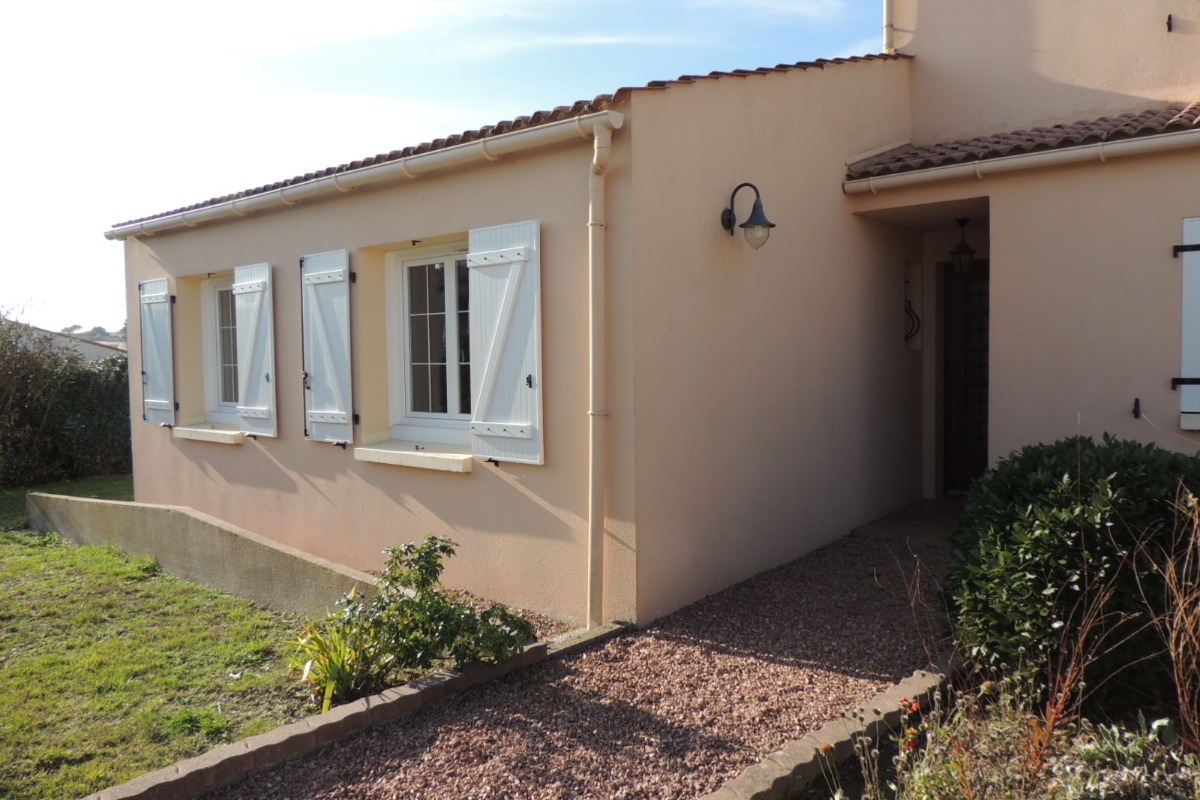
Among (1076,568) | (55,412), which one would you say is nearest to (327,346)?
(1076,568)

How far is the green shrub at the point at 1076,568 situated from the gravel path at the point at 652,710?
819mm

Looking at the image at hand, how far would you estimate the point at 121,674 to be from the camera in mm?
5484

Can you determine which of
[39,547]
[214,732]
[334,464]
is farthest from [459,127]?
[39,547]

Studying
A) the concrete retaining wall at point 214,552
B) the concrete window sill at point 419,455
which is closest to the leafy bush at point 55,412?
the concrete retaining wall at point 214,552

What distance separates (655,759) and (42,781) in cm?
273

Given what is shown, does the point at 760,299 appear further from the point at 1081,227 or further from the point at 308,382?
the point at 308,382

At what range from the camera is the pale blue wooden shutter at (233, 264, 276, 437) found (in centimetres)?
823

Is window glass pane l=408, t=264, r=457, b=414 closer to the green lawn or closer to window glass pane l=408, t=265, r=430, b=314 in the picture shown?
window glass pane l=408, t=265, r=430, b=314

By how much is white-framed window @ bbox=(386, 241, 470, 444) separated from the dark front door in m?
4.79

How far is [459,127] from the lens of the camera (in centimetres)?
654

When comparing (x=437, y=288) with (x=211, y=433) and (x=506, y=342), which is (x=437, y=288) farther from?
(x=211, y=433)

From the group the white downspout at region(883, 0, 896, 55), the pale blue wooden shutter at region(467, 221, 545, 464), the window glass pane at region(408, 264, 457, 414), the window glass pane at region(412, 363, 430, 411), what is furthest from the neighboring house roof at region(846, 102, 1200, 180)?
the window glass pane at region(412, 363, 430, 411)

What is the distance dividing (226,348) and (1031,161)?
25.3 feet

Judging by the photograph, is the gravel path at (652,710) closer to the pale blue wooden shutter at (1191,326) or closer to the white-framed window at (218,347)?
the pale blue wooden shutter at (1191,326)
